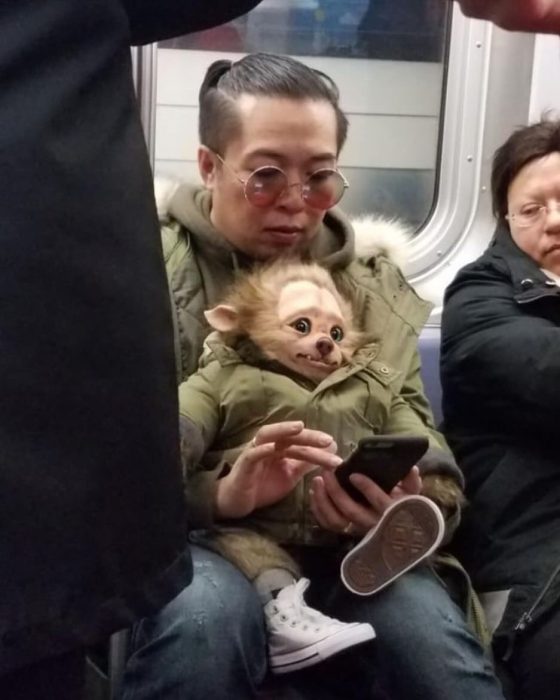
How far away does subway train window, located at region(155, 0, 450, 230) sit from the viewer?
2422 mm

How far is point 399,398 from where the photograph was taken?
5.61 ft

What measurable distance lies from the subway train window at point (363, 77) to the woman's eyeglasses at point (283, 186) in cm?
69

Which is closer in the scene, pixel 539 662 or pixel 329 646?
pixel 329 646

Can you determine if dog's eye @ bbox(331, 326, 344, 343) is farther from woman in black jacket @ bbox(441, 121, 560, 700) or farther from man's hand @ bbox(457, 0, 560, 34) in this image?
man's hand @ bbox(457, 0, 560, 34)

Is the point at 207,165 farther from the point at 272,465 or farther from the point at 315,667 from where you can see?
the point at 315,667

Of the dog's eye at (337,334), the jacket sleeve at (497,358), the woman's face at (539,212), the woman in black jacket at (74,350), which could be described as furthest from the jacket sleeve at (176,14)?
the woman's face at (539,212)

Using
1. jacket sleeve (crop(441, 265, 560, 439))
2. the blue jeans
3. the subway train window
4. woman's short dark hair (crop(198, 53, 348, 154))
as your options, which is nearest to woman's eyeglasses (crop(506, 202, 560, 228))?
jacket sleeve (crop(441, 265, 560, 439))

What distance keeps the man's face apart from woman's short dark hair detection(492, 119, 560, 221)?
423mm

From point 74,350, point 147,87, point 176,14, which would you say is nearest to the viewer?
point 74,350

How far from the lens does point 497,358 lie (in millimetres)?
1807

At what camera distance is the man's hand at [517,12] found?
0.85 metres

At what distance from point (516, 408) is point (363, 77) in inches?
41.3

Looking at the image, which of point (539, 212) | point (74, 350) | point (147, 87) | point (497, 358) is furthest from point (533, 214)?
point (74, 350)

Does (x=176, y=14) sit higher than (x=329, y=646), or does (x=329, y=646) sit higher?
(x=176, y=14)
